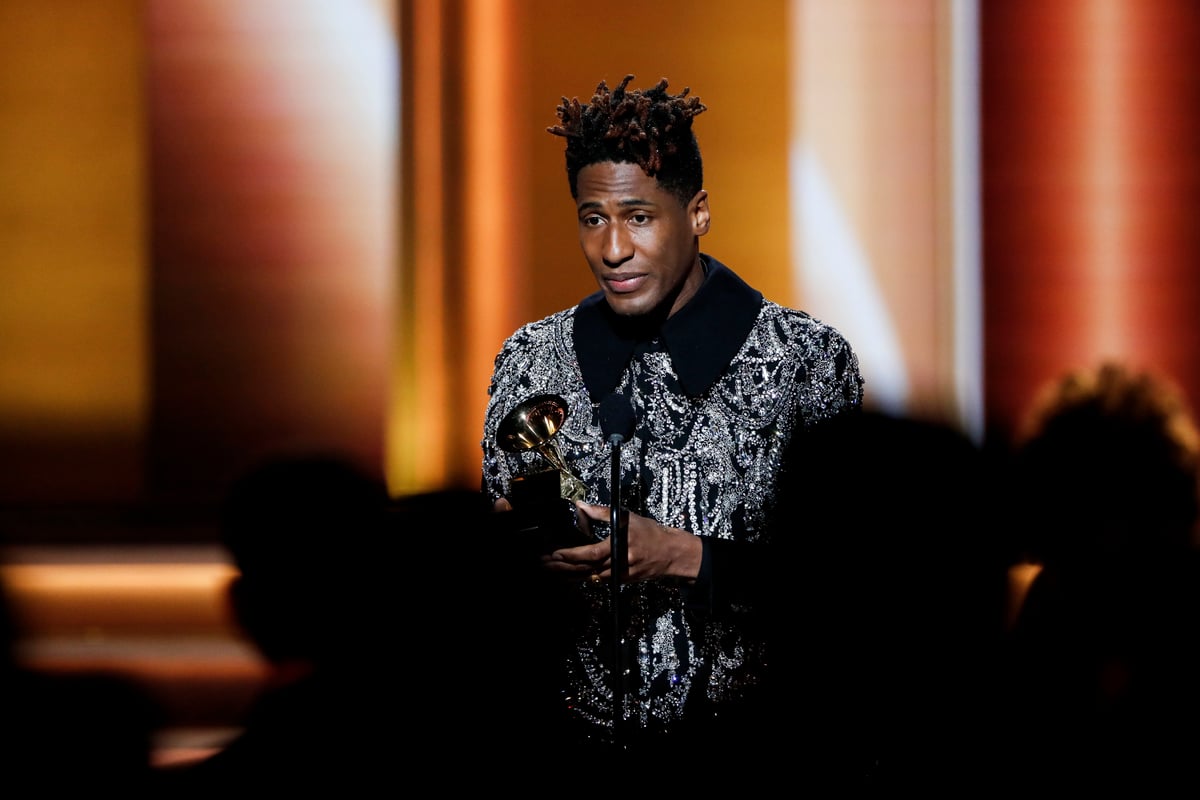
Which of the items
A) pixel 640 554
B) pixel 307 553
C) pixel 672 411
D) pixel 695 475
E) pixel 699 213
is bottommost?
pixel 307 553

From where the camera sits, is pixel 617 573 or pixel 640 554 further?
pixel 640 554

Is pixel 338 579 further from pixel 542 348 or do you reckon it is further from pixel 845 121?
pixel 845 121

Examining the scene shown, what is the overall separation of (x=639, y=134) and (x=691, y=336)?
0.40 metres

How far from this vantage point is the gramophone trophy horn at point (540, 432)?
2.09m

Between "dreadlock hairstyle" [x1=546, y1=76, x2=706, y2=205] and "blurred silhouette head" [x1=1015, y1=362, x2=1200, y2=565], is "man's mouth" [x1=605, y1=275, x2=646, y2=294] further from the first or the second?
"blurred silhouette head" [x1=1015, y1=362, x2=1200, y2=565]

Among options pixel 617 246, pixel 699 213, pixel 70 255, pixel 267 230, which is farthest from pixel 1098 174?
pixel 70 255

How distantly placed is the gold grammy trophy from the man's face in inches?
10.0

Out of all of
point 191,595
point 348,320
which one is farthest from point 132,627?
point 348,320

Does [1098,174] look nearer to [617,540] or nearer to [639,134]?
[639,134]

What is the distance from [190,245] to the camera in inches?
155

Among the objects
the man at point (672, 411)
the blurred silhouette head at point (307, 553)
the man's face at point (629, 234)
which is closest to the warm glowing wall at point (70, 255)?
the blurred silhouette head at point (307, 553)

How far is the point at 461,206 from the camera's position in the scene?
12.4ft

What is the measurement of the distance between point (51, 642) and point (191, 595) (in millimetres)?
475

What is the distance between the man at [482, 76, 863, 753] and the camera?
2.20 metres
